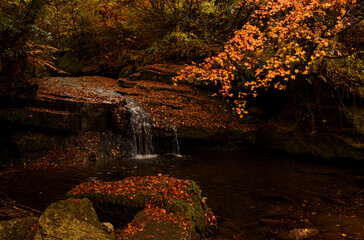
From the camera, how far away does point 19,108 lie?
8719 mm

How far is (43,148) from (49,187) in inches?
118

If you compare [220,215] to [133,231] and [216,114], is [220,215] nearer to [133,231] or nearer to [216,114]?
[133,231]

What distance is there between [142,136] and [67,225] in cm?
756

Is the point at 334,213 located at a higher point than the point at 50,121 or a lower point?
lower

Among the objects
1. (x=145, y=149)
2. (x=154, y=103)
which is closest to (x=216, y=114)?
(x=154, y=103)

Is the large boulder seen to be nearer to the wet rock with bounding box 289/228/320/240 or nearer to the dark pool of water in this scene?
the dark pool of water

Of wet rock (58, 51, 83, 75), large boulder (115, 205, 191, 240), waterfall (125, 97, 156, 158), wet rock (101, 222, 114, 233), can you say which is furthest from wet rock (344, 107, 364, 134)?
wet rock (58, 51, 83, 75)

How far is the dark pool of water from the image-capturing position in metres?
5.04

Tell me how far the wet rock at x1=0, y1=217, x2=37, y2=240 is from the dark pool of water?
2356 mm

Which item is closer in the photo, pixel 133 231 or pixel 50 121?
pixel 133 231

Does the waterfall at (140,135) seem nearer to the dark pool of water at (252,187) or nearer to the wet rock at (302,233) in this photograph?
the dark pool of water at (252,187)

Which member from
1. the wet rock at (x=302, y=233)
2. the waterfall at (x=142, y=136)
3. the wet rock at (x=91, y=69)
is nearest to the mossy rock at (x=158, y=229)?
the wet rock at (x=302, y=233)

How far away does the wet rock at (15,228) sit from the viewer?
118 inches

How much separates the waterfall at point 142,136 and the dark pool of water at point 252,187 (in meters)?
0.71
